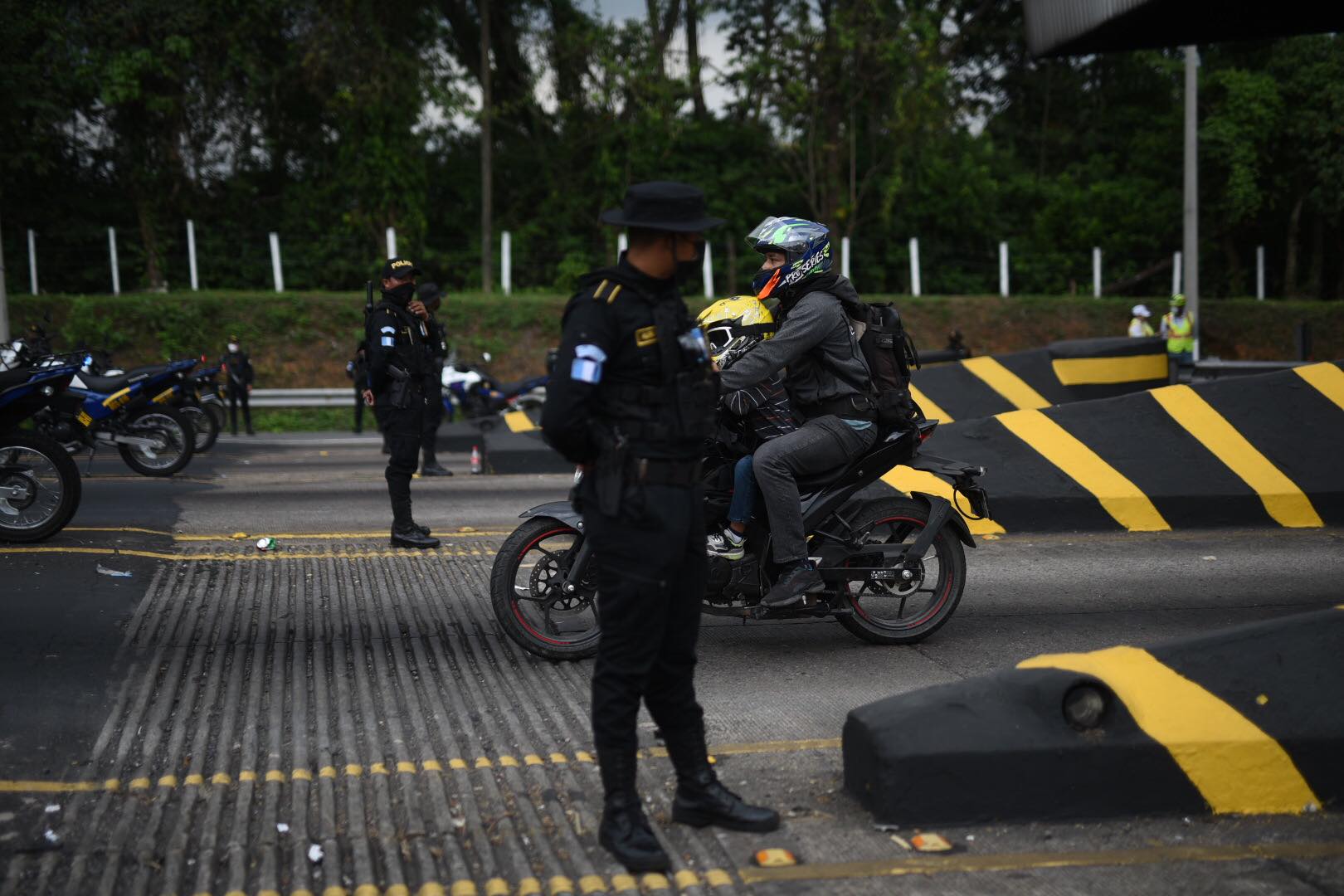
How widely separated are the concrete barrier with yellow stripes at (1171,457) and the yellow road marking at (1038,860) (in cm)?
552

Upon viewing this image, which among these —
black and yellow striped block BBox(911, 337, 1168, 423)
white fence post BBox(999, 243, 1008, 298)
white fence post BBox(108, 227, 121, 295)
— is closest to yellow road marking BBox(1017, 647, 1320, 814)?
black and yellow striped block BBox(911, 337, 1168, 423)

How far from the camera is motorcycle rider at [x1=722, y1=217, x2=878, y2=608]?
19.9 feet

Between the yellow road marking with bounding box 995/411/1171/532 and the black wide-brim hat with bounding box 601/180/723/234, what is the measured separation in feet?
20.9

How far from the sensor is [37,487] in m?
8.75

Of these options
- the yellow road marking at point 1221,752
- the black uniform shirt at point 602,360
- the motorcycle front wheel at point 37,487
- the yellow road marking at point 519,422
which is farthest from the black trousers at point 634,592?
the yellow road marking at point 519,422

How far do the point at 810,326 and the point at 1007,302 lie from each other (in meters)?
24.7

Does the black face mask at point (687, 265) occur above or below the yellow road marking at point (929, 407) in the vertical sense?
above

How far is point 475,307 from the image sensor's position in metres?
26.0

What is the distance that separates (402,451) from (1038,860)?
5951 mm

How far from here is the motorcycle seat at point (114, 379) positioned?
42.7 feet

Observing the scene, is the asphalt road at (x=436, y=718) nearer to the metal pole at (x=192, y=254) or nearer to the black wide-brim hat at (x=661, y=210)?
the black wide-brim hat at (x=661, y=210)

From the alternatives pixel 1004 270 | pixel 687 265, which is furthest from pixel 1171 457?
pixel 1004 270

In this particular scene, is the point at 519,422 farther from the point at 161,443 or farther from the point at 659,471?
the point at 659,471

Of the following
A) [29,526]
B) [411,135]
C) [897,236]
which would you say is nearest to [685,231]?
[29,526]
